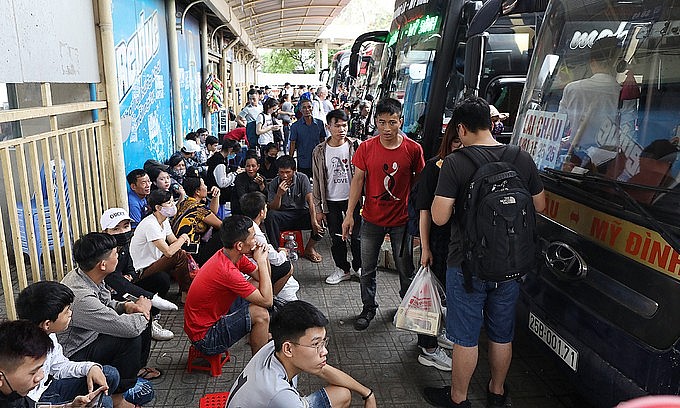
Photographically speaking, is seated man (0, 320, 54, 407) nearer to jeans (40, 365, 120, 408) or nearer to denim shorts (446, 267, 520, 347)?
jeans (40, 365, 120, 408)

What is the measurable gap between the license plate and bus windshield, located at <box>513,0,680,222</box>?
2.62ft

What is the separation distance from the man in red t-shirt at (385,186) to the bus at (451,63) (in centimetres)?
115

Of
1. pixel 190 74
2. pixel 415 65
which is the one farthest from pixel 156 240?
pixel 190 74

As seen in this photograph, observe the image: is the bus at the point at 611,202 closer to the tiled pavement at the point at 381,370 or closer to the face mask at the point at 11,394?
the tiled pavement at the point at 381,370

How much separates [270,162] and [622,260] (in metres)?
4.97

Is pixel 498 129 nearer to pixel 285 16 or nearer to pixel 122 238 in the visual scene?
pixel 122 238

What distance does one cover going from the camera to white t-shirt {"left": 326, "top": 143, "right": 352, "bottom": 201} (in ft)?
15.8

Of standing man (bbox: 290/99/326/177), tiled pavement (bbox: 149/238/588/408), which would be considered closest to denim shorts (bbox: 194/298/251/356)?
tiled pavement (bbox: 149/238/588/408)

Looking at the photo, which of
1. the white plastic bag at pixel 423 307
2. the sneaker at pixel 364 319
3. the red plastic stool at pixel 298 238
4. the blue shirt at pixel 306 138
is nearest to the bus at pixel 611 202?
the white plastic bag at pixel 423 307

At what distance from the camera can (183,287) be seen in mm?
4602

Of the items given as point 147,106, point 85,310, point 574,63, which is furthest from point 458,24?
point 147,106

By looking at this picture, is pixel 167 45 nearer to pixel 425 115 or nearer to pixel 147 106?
pixel 147 106

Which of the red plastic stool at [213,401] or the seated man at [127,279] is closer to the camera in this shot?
the red plastic stool at [213,401]

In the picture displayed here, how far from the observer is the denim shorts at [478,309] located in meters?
2.79
